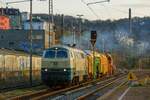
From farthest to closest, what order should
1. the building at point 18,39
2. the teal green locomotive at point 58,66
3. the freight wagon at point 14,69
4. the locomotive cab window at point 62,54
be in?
1. the building at point 18,39
2. the locomotive cab window at point 62,54
3. the teal green locomotive at point 58,66
4. the freight wagon at point 14,69

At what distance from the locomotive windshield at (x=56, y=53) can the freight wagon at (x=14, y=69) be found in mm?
3159

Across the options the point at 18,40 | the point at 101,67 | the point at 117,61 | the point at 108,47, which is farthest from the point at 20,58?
the point at 108,47

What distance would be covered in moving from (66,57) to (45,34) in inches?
A: 3050

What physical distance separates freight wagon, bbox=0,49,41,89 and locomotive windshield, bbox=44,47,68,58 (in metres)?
3.16

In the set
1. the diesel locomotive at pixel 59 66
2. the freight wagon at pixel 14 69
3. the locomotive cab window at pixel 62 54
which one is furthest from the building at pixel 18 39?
the locomotive cab window at pixel 62 54

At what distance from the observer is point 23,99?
103 feet

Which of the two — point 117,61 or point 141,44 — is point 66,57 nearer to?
point 117,61

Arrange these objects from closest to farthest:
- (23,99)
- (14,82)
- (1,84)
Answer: (23,99) < (1,84) < (14,82)

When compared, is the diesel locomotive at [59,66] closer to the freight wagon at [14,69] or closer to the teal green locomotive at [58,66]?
the teal green locomotive at [58,66]

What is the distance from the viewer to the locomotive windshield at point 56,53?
4341cm

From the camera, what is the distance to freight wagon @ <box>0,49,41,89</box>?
42312 millimetres

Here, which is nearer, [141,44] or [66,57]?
[66,57]

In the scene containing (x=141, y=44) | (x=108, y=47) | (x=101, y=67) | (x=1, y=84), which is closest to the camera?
(x=1, y=84)

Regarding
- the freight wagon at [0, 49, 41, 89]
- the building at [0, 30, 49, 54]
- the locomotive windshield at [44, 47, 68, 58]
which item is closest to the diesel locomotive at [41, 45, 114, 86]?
the locomotive windshield at [44, 47, 68, 58]
